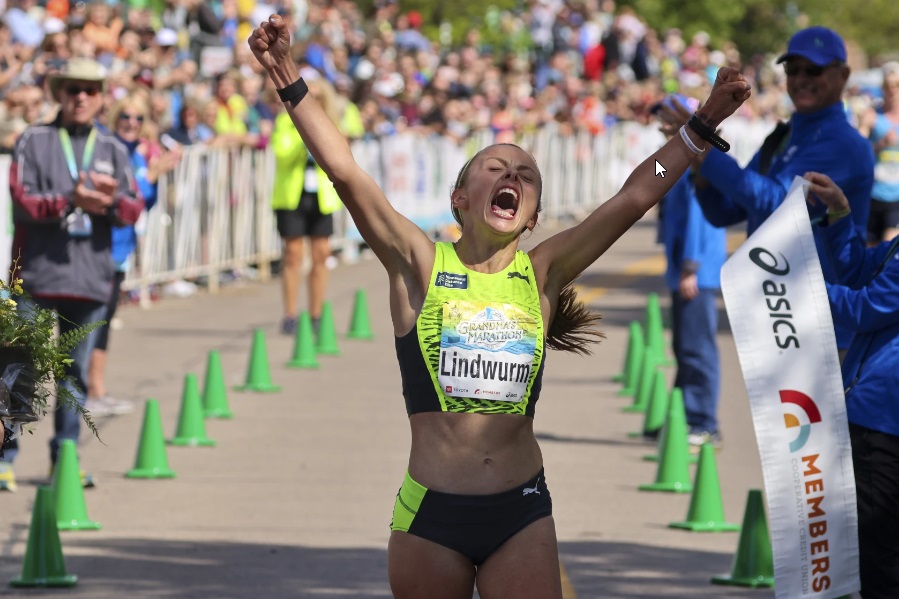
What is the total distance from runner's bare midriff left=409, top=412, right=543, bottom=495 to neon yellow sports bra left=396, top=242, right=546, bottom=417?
1.3 inches

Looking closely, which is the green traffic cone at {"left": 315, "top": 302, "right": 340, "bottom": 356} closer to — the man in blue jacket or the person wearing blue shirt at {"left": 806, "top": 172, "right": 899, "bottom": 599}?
the man in blue jacket

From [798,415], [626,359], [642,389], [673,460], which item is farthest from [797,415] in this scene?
[626,359]

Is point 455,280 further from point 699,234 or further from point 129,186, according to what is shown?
point 699,234

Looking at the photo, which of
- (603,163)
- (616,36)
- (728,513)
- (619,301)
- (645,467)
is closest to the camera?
(728,513)

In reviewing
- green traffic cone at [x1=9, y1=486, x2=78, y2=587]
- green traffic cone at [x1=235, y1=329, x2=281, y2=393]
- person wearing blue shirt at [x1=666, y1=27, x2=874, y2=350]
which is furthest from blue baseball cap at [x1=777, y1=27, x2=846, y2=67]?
green traffic cone at [x1=235, y1=329, x2=281, y2=393]

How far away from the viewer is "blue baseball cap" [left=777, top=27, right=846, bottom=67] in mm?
7730

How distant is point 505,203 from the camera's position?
17.8 ft

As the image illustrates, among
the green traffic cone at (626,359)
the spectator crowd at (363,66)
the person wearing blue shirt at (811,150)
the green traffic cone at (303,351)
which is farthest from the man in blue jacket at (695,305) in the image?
the green traffic cone at (303,351)

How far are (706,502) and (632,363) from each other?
5263 mm

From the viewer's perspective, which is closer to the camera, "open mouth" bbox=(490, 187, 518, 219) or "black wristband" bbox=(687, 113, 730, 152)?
"open mouth" bbox=(490, 187, 518, 219)

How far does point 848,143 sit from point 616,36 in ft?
109

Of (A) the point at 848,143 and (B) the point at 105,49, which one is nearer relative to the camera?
(A) the point at 848,143

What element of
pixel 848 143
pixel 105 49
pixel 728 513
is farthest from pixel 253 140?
pixel 848 143

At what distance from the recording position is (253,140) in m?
21.6
